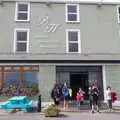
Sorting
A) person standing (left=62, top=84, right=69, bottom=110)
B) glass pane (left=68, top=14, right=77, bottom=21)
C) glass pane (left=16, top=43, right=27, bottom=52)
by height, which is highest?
glass pane (left=68, top=14, right=77, bottom=21)

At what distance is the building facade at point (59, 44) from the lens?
18.2 metres

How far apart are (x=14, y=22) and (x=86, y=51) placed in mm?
6357

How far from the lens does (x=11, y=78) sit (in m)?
18.4

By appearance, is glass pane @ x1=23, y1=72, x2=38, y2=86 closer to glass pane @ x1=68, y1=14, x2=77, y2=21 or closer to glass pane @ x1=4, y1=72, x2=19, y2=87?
glass pane @ x1=4, y1=72, x2=19, y2=87

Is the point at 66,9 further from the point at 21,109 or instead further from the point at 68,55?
the point at 21,109

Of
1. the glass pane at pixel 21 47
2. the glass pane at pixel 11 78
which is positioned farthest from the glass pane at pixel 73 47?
the glass pane at pixel 11 78

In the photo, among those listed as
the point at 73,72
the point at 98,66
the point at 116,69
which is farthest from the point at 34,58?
the point at 116,69

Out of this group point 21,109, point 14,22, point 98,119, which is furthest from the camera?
point 14,22

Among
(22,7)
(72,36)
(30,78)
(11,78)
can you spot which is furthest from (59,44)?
(11,78)

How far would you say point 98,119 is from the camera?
41.4 feet

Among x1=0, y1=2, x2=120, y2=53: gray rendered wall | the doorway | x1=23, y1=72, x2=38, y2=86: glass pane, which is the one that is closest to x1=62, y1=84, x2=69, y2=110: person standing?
the doorway

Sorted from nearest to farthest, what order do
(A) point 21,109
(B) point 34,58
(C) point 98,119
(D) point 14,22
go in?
(C) point 98,119, (A) point 21,109, (B) point 34,58, (D) point 14,22

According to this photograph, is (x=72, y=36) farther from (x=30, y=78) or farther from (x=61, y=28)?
(x=30, y=78)

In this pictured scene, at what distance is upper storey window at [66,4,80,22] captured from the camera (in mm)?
20047
